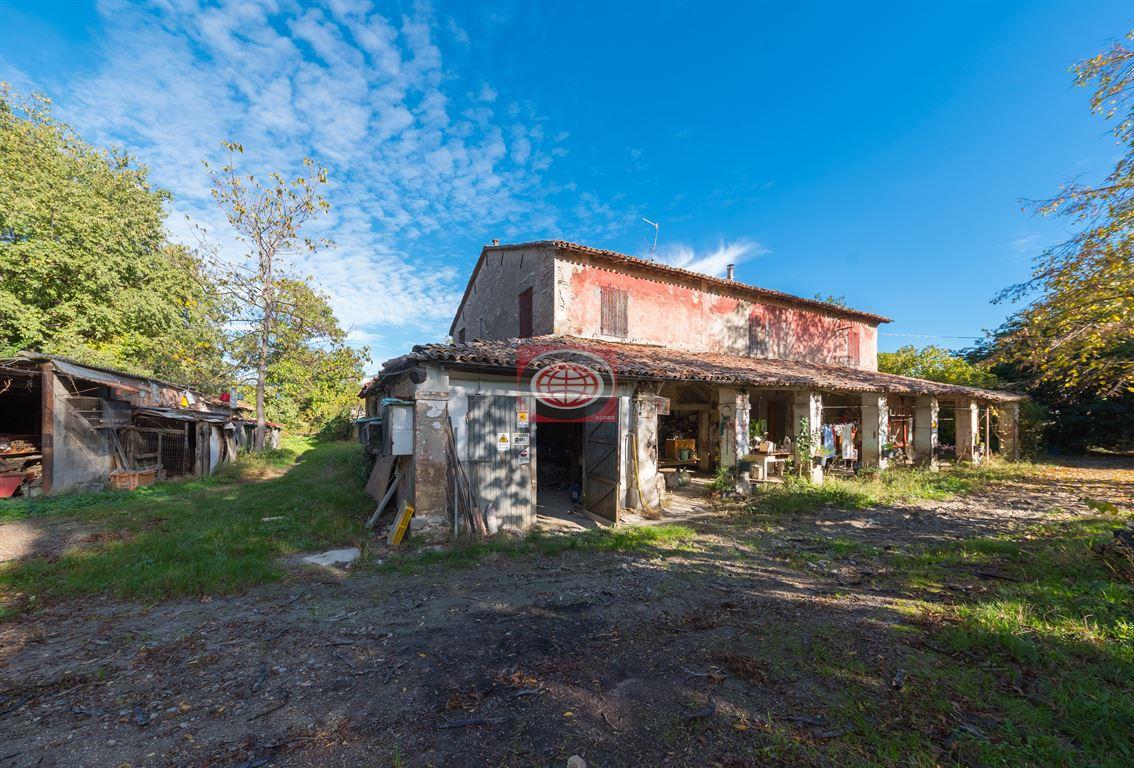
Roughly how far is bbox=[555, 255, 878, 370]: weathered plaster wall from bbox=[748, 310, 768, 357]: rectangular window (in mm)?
39

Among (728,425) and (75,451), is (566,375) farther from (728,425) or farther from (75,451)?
(75,451)

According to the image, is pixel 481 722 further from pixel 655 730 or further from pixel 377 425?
pixel 377 425

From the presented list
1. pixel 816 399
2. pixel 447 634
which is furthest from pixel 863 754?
pixel 816 399

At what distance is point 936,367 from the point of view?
20.7 metres

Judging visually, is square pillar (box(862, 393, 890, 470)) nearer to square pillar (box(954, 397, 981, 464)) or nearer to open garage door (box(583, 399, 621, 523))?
square pillar (box(954, 397, 981, 464))

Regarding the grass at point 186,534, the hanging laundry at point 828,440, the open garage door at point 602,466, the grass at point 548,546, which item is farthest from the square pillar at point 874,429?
the grass at point 186,534

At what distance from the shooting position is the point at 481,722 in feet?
9.50

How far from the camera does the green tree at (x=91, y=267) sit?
1496 centimetres

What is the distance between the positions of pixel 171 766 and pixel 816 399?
43.7ft

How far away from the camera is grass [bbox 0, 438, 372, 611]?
520 cm

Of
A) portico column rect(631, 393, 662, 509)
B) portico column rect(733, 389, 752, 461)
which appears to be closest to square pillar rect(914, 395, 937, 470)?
portico column rect(733, 389, 752, 461)

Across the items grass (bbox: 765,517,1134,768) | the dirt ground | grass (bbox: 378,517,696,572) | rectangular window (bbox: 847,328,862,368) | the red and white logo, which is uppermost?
rectangular window (bbox: 847,328,862,368)

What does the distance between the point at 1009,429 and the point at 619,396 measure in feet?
64.2

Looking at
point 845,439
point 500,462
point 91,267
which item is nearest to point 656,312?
point 845,439
